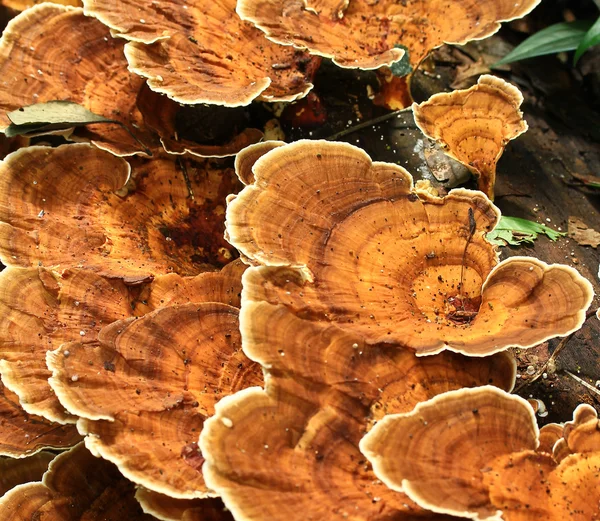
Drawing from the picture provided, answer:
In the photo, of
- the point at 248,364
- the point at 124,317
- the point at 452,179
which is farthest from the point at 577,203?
the point at 124,317

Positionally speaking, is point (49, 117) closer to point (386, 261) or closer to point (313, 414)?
point (386, 261)

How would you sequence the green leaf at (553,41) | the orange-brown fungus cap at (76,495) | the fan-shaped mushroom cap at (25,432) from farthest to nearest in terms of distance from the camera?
the green leaf at (553,41), the fan-shaped mushroom cap at (25,432), the orange-brown fungus cap at (76,495)

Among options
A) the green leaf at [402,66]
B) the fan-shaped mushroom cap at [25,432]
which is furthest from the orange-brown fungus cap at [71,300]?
Result: the green leaf at [402,66]

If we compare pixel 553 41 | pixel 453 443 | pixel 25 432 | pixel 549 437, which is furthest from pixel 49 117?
pixel 553 41

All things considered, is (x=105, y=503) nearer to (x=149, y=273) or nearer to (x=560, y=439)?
(x=149, y=273)

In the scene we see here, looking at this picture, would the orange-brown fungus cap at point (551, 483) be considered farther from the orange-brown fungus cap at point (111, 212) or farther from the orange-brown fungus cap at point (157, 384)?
the orange-brown fungus cap at point (111, 212)
